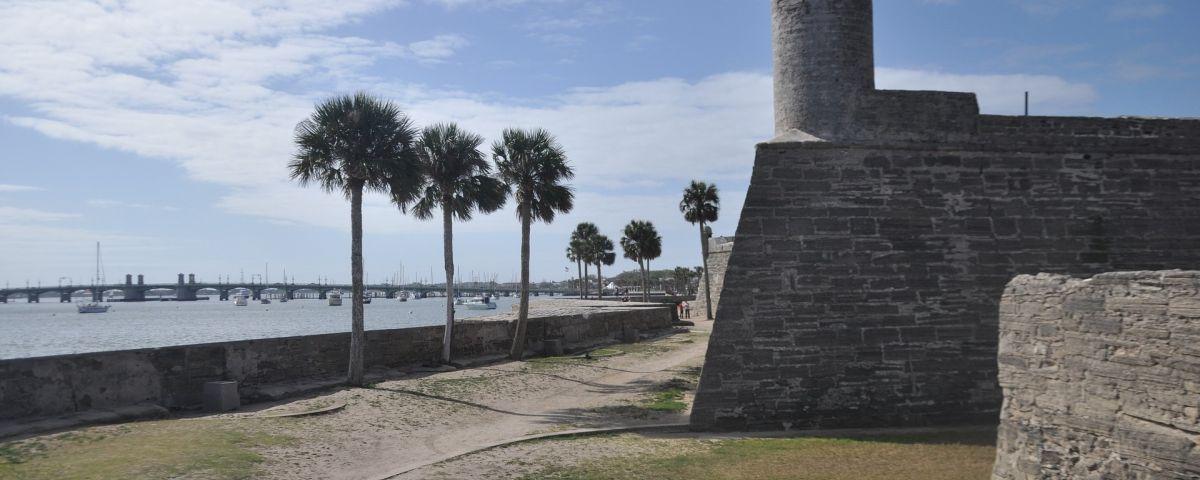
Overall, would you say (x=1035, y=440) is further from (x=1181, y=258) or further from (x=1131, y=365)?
(x=1181, y=258)

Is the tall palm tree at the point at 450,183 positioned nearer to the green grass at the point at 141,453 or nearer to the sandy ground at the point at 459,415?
the sandy ground at the point at 459,415

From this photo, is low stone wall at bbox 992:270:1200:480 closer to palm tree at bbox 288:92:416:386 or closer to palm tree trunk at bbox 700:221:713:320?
palm tree at bbox 288:92:416:386

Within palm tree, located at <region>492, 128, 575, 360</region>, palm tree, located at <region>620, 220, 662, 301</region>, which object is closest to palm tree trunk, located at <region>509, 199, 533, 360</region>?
palm tree, located at <region>492, 128, 575, 360</region>

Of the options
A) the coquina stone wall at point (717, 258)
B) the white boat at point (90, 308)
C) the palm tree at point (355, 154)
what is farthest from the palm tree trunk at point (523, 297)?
the white boat at point (90, 308)

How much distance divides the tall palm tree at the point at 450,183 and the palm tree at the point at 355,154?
319 centimetres

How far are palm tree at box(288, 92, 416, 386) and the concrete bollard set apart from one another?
332 centimetres

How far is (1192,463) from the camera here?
562 cm

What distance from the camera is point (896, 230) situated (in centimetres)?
1243

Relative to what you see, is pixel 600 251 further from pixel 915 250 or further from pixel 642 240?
pixel 915 250

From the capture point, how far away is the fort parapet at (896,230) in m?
12.0

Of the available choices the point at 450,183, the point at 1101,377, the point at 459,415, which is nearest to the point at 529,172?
the point at 450,183

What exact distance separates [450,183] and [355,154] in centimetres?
496

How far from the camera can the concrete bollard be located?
42.9 ft

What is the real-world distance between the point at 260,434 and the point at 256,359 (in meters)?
4.26
